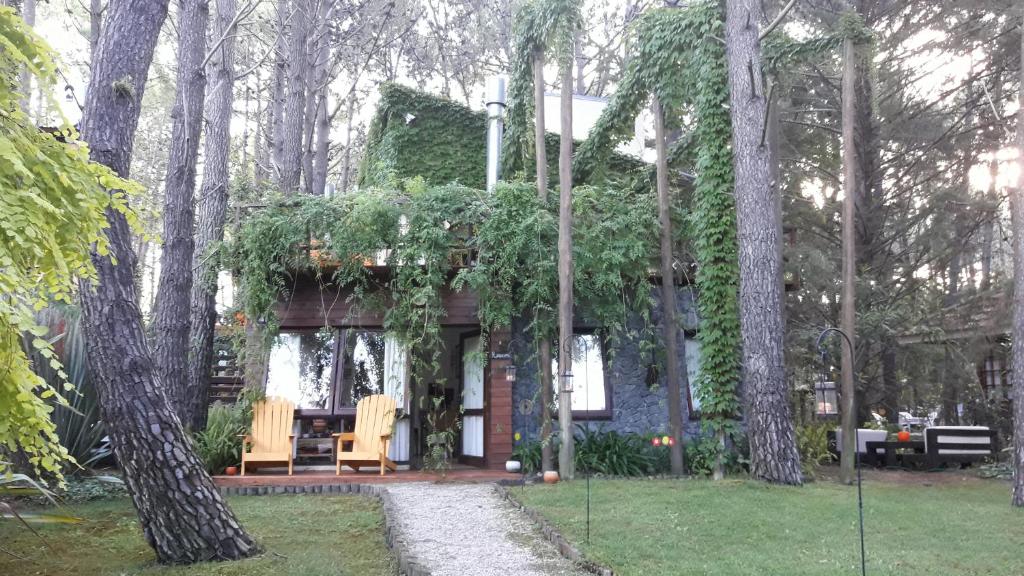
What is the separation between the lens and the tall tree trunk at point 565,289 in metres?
8.74

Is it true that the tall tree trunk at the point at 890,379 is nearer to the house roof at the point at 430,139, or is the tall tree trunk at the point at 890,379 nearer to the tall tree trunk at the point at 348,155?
the house roof at the point at 430,139

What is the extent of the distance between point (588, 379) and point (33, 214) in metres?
8.09

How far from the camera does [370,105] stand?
1991 cm

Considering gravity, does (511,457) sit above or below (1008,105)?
below

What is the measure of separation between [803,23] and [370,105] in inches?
A: 409

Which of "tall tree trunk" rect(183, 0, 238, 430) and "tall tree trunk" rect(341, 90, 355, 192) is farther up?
"tall tree trunk" rect(341, 90, 355, 192)

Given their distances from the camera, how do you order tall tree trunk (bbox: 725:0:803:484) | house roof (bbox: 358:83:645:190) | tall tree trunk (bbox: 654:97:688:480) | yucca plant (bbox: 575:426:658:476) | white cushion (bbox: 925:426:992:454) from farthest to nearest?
house roof (bbox: 358:83:645:190) → white cushion (bbox: 925:426:992:454) → tall tree trunk (bbox: 654:97:688:480) → yucca plant (bbox: 575:426:658:476) → tall tree trunk (bbox: 725:0:803:484)

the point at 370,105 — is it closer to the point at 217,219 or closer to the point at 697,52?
the point at 217,219

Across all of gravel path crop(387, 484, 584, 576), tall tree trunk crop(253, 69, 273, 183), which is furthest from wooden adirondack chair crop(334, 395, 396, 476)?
tall tree trunk crop(253, 69, 273, 183)

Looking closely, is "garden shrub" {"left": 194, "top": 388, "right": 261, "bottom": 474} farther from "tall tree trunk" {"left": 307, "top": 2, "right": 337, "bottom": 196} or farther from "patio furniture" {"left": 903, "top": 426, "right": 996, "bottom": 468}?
"patio furniture" {"left": 903, "top": 426, "right": 996, "bottom": 468}

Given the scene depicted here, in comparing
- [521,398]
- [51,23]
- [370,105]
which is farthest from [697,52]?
[51,23]

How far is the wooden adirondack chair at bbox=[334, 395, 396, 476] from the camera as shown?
9.01 metres

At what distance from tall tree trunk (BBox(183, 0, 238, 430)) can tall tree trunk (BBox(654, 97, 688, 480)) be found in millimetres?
5437

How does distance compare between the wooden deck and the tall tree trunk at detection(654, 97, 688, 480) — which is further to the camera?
the tall tree trunk at detection(654, 97, 688, 480)
